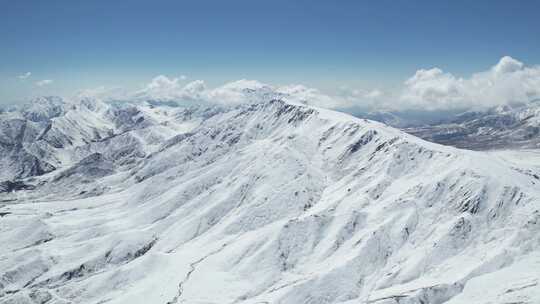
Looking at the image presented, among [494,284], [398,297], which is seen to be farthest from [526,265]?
[398,297]

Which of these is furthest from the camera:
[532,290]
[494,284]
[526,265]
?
[526,265]

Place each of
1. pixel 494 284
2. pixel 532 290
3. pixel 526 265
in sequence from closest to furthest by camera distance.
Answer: pixel 532 290
pixel 494 284
pixel 526 265

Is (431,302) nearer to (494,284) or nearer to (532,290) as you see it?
(494,284)

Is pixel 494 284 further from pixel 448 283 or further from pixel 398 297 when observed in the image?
pixel 398 297

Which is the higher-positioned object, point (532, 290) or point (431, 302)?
point (532, 290)

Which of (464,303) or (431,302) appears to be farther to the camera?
(431,302)

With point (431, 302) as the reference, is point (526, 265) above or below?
above

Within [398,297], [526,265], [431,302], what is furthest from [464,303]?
[526,265]

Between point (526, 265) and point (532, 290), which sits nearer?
point (532, 290)
